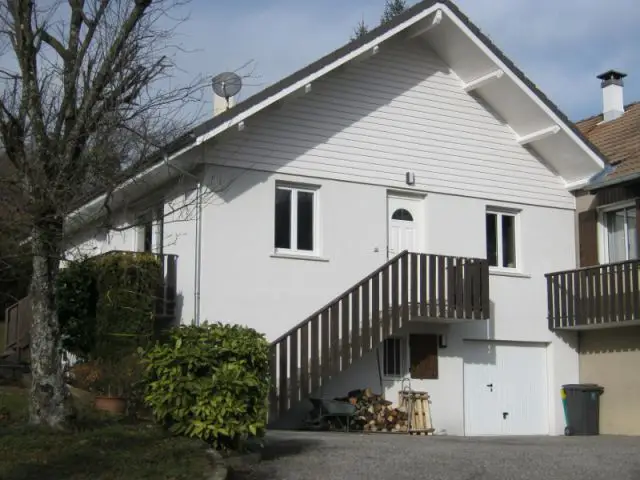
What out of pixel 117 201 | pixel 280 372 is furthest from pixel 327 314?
pixel 117 201

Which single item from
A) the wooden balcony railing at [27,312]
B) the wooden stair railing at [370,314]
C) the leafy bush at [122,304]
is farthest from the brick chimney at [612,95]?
the leafy bush at [122,304]

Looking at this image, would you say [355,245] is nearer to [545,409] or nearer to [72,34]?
[545,409]

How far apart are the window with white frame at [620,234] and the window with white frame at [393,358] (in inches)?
202

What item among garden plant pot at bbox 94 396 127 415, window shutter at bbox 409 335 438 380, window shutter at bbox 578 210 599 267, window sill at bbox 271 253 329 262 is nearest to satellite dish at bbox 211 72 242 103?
window sill at bbox 271 253 329 262

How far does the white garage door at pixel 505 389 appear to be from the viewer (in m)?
19.4

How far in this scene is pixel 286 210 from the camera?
1802cm

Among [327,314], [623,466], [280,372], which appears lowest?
[623,466]

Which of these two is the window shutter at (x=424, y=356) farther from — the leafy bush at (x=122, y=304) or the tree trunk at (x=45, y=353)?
the tree trunk at (x=45, y=353)

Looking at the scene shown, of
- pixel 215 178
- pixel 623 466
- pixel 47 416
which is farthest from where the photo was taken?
pixel 215 178

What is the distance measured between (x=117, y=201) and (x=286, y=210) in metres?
3.46

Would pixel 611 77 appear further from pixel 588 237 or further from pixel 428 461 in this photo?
pixel 428 461

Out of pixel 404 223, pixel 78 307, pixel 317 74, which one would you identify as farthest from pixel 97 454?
pixel 404 223

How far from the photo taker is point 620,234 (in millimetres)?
20109

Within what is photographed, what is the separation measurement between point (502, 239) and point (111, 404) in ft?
33.4
